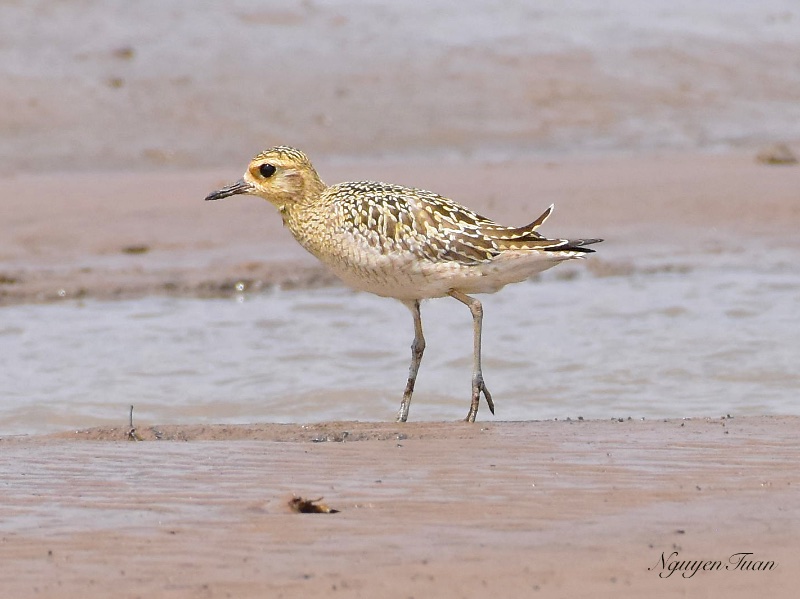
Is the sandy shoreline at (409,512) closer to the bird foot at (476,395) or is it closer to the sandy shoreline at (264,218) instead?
the bird foot at (476,395)

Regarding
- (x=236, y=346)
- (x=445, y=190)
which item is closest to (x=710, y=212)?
(x=445, y=190)

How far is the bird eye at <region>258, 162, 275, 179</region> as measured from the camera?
8.24 m

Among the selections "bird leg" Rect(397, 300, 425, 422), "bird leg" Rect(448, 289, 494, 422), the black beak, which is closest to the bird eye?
the black beak

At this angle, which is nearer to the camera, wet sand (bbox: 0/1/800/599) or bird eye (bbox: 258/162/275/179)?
wet sand (bbox: 0/1/800/599)

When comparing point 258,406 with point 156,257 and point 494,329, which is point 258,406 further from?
point 156,257

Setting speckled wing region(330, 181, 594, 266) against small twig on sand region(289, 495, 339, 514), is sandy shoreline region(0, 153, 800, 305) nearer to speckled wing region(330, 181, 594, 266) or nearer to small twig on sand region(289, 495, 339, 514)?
speckled wing region(330, 181, 594, 266)

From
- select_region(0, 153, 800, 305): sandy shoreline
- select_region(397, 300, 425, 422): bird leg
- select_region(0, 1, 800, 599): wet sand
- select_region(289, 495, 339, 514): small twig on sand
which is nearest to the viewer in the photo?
select_region(0, 1, 800, 599): wet sand

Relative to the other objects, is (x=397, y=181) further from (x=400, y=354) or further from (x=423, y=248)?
(x=423, y=248)

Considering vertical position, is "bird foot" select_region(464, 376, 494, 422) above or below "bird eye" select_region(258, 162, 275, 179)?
below

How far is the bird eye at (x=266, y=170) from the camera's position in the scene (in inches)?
324

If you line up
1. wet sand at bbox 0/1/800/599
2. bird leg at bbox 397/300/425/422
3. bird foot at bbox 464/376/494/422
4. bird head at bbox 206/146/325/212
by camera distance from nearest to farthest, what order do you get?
wet sand at bbox 0/1/800/599
bird foot at bbox 464/376/494/422
bird leg at bbox 397/300/425/422
bird head at bbox 206/146/325/212

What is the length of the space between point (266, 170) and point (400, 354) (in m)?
2.01
